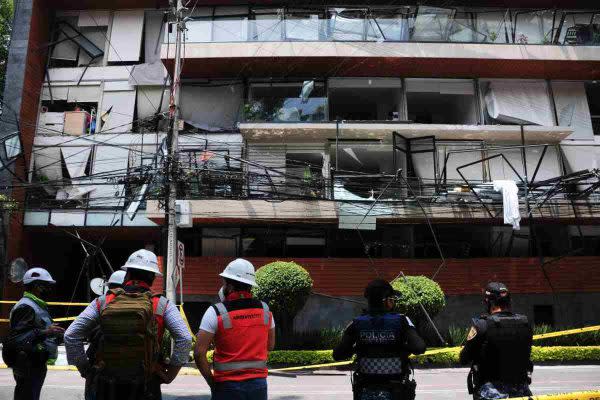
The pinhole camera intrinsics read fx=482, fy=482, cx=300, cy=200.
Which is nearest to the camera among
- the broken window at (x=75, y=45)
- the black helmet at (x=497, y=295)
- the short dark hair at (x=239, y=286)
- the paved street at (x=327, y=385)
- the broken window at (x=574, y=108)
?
the short dark hair at (x=239, y=286)

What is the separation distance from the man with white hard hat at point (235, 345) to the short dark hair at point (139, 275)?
1.60ft

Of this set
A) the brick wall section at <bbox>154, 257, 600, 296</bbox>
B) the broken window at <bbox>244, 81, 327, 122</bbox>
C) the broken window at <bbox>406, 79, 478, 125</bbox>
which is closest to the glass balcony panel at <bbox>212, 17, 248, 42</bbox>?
the broken window at <bbox>244, 81, 327, 122</bbox>

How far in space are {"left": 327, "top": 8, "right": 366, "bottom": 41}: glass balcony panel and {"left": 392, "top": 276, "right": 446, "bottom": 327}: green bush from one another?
8.98 meters

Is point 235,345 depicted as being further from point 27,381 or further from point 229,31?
point 229,31

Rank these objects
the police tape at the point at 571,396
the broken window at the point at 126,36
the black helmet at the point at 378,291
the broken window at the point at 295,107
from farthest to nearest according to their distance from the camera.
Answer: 1. the broken window at the point at 126,36
2. the broken window at the point at 295,107
3. the black helmet at the point at 378,291
4. the police tape at the point at 571,396

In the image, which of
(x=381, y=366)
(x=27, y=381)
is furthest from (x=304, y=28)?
(x=381, y=366)

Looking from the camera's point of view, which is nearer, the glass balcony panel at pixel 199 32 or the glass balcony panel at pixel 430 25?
the glass balcony panel at pixel 430 25

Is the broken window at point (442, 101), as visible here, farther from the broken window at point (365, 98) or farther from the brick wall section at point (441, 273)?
the brick wall section at point (441, 273)

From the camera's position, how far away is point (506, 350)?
3.75 meters

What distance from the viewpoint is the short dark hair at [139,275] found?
335 centimetres

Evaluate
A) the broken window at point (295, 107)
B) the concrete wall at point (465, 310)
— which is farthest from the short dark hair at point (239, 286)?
the broken window at point (295, 107)

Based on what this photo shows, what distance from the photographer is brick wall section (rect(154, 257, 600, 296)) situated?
623 inches

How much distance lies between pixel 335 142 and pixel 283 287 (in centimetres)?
646

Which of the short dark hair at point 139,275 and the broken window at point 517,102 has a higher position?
the broken window at point 517,102
